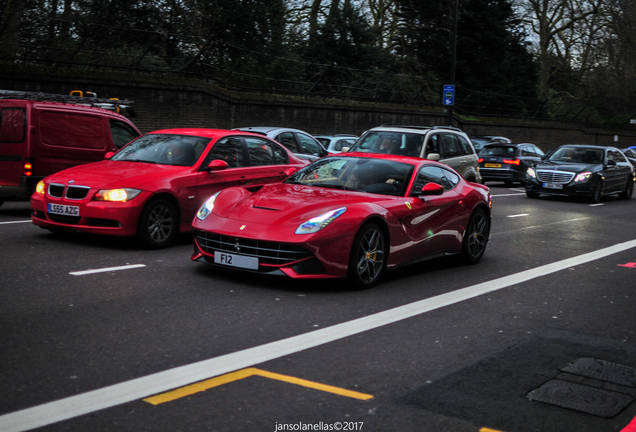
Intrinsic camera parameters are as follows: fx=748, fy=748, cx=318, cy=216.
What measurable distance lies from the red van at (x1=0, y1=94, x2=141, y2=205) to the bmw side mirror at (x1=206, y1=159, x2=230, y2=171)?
357 centimetres

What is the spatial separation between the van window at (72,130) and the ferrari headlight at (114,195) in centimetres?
374

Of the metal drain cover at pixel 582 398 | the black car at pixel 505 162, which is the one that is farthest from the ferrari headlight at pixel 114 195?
the black car at pixel 505 162

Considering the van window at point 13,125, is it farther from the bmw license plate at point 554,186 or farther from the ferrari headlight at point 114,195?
the bmw license plate at point 554,186

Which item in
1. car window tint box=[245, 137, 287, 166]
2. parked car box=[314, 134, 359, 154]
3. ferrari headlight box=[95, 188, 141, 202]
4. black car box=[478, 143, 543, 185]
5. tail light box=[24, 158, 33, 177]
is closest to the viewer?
ferrari headlight box=[95, 188, 141, 202]

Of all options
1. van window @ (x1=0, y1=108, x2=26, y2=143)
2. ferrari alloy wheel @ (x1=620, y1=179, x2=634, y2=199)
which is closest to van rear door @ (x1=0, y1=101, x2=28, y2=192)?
van window @ (x1=0, y1=108, x2=26, y2=143)

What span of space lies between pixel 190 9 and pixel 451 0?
2168 cm

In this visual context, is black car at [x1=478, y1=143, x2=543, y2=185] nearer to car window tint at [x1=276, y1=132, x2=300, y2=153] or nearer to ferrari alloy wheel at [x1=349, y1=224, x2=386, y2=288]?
car window tint at [x1=276, y1=132, x2=300, y2=153]

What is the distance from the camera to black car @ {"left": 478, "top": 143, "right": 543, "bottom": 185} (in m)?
25.9

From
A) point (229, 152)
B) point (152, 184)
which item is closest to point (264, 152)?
point (229, 152)

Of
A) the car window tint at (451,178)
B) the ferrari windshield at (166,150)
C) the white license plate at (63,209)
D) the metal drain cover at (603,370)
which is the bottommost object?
the metal drain cover at (603,370)

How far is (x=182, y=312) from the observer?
6.09 meters

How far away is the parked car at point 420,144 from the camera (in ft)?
48.0

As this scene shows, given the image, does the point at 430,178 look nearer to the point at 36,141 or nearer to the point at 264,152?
the point at 264,152

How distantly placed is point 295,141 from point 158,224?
815 centimetres
